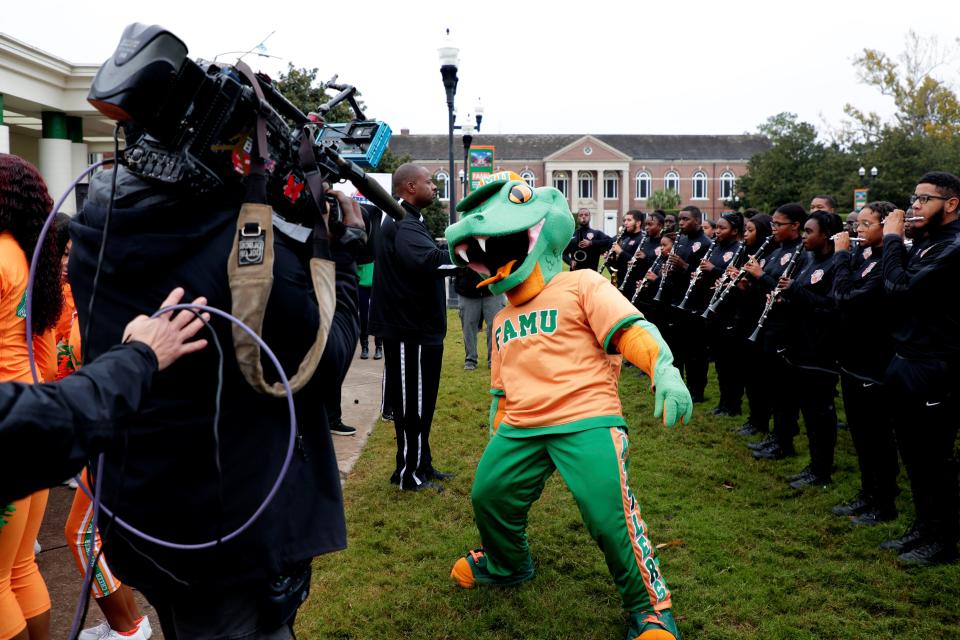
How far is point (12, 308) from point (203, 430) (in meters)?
1.61

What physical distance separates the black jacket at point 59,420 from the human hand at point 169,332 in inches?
4.1

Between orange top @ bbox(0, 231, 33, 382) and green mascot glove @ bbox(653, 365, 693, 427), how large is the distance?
107 inches

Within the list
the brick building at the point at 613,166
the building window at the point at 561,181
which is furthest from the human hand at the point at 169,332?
the building window at the point at 561,181

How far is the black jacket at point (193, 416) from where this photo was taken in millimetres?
1849

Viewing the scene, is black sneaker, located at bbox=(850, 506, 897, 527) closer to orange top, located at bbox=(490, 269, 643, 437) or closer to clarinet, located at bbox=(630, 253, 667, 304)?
orange top, located at bbox=(490, 269, 643, 437)

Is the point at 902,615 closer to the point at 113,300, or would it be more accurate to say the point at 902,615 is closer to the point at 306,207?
the point at 306,207

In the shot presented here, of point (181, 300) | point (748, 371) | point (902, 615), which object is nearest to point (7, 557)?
point (181, 300)

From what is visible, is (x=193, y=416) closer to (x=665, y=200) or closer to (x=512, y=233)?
(x=512, y=233)

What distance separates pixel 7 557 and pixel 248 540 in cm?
151

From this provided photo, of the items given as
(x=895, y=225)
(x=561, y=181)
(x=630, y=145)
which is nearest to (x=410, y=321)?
(x=895, y=225)

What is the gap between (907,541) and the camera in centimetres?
459

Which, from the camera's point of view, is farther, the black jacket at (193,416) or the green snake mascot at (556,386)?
the green snake mascot at (556,386)

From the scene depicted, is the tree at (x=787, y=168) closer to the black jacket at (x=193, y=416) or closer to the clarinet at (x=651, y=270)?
the clarinet at (x=651, y=270)

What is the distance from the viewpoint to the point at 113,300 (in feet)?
6.24
